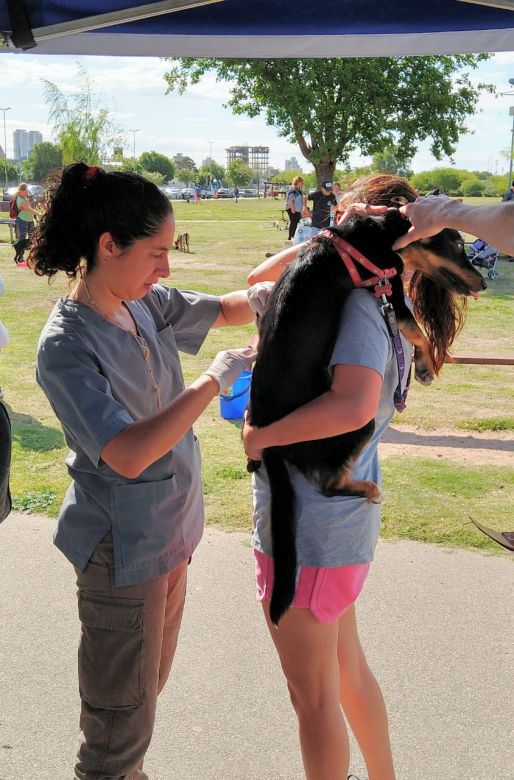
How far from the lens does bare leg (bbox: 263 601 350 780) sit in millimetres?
1819

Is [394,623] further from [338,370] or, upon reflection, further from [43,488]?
[43,488]

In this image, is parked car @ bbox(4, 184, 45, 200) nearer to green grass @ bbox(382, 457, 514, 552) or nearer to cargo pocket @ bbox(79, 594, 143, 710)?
cargo pocket @ bbox(79, 594, 143, 710)

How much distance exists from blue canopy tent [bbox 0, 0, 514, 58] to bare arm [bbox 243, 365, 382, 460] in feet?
5.80

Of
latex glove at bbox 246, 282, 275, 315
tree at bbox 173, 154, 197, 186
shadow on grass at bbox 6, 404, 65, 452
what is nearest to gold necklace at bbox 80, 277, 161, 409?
latex glove at bbox 246, 282, 275, 315

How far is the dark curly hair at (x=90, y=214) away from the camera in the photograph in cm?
178

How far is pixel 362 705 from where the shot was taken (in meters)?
2.07

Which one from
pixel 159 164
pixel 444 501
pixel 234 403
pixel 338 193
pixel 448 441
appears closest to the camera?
pixel 444 501

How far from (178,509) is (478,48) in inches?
91.0

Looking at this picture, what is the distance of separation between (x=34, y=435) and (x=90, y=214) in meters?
4.11

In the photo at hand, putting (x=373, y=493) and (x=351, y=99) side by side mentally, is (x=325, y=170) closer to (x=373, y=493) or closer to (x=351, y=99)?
(x=351, y=99)

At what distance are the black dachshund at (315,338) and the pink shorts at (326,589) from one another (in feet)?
0.11

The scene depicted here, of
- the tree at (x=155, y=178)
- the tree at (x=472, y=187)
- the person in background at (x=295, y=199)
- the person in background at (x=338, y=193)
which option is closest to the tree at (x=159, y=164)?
the tree at (x=472, y=187)

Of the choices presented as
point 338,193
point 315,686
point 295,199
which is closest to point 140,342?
point 315,686

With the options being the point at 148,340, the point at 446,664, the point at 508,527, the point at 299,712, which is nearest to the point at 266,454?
the point at 148,340
